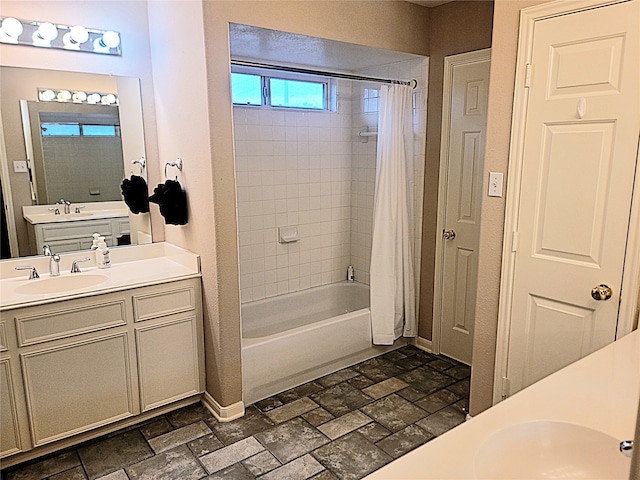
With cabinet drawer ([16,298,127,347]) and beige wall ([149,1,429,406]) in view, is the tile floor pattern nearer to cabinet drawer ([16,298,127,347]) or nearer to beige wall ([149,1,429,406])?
beige wall ([149,1,429,406])

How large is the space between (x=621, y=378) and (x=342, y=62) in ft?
9.52

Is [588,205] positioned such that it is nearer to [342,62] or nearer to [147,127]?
[342,62]

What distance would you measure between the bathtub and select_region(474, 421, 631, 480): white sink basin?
191cm

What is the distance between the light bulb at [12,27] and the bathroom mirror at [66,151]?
18 centimetres

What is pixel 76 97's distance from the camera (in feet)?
9.09

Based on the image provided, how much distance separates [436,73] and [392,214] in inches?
41.8

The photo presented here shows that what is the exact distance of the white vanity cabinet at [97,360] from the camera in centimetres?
224

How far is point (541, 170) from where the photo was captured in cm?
214

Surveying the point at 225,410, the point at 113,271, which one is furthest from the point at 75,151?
the point at 225,410

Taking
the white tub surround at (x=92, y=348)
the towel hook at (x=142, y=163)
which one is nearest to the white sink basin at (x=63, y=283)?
the white tub surround at (x=92, y=348)

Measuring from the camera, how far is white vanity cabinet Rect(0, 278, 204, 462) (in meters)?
2.24

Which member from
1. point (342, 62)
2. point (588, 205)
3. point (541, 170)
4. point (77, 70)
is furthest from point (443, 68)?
point (77, 70)

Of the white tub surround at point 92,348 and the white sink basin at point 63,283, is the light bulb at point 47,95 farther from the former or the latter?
the white sink basin at point 63,283

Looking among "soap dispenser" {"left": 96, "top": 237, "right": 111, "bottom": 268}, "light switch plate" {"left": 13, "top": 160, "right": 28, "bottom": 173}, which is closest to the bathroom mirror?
"light switch plate" {"left": 13, "top": 160, "right": 28, "bottom": 173}
